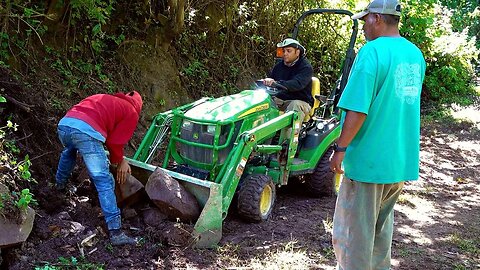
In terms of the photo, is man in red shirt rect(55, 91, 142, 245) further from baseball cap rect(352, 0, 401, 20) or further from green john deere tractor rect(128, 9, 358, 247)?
baseball cap rect(352, 0, 401, 20)

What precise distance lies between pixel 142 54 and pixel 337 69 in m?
5.12

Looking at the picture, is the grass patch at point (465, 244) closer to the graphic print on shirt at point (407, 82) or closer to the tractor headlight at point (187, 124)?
the graphic print on shirt at point (407, 82)

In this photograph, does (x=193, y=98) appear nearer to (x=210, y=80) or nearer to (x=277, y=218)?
(x=210, y=80)

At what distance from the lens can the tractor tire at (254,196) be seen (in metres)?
5.34

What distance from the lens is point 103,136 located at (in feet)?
15.4

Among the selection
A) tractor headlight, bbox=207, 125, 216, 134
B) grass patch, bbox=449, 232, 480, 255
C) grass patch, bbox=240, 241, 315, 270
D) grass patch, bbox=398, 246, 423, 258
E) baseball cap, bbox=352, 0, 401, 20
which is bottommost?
grass patch, bbox=240, 241, 315, 270

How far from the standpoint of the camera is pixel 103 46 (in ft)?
26.5

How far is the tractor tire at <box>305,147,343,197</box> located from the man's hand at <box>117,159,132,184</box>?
237cm

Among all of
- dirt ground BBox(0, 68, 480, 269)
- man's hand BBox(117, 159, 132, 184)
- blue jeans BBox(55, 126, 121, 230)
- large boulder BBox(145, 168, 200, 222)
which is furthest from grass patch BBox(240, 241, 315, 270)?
man's hand BBox(117, 159, 132, 184)

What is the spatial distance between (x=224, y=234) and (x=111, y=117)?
4.97ft

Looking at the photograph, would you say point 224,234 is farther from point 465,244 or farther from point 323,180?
point 465,244

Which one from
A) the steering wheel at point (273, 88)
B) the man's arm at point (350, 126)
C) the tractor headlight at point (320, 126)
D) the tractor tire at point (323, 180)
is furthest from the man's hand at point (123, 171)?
the tractor headlight at point (320, 126)

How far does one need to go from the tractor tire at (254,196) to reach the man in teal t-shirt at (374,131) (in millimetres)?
1676

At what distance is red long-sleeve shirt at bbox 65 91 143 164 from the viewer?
15.4ft
